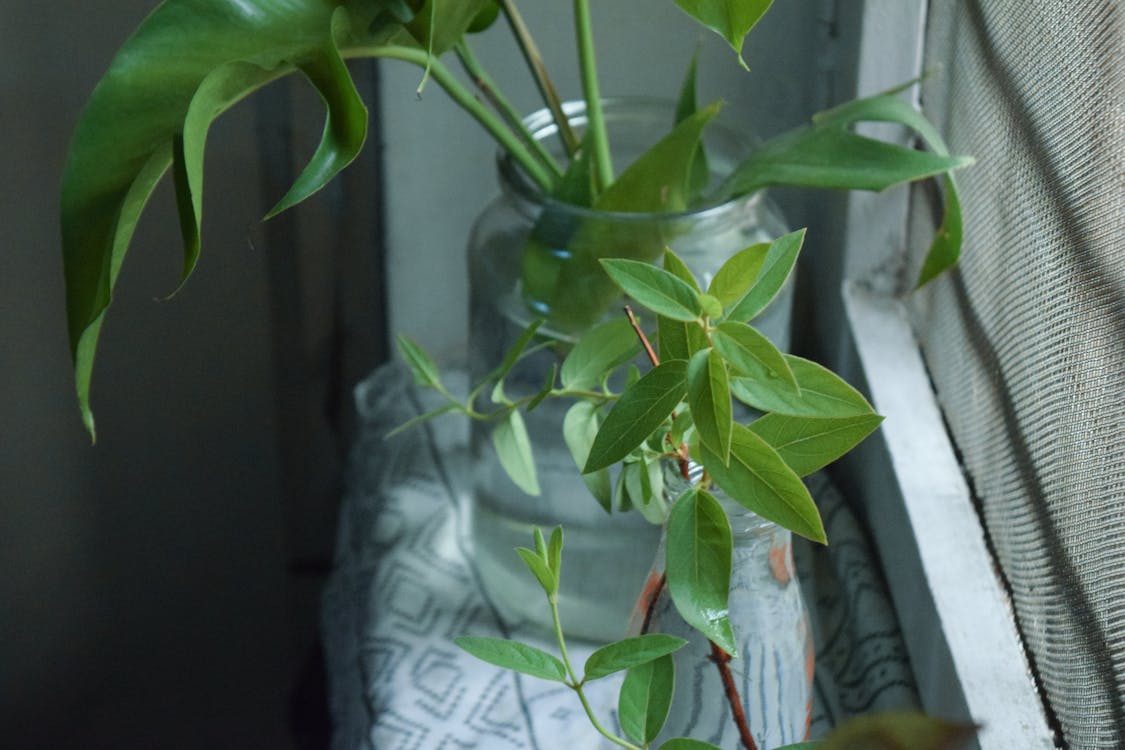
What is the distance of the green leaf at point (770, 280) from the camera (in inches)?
13.7

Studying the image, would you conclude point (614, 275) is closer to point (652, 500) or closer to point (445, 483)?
point (652, 500)

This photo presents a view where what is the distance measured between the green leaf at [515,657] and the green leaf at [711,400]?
10cm

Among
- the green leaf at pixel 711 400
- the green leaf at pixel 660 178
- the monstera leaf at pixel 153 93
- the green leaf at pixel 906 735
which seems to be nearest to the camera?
the green leaf at pixel 906 735

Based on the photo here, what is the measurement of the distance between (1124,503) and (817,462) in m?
0.09

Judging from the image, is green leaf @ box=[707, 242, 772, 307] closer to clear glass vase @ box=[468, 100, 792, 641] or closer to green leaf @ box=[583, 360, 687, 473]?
green leaf @ box=[583, 360, 687, 473]

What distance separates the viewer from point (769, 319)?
624 millimetres

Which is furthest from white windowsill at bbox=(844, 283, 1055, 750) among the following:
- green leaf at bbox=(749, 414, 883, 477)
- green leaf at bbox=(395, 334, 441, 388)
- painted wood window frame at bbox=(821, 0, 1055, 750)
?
green leaf at bbox=(395, 334, 441, 388)

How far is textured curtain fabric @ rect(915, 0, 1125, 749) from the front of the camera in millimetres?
394

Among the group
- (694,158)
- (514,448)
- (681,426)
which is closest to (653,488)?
(681,426)

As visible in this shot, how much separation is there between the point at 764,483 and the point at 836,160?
250 millimetres

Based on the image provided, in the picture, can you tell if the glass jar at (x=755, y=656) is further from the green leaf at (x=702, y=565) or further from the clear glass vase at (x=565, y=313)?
the clear glass vase at (x=565, y=313)

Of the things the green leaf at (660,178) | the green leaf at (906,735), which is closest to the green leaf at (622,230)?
the green leaf at (660,178)

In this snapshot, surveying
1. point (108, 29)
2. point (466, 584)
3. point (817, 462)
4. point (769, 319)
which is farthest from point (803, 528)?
point (108, 29)

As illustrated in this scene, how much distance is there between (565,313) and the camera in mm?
578
